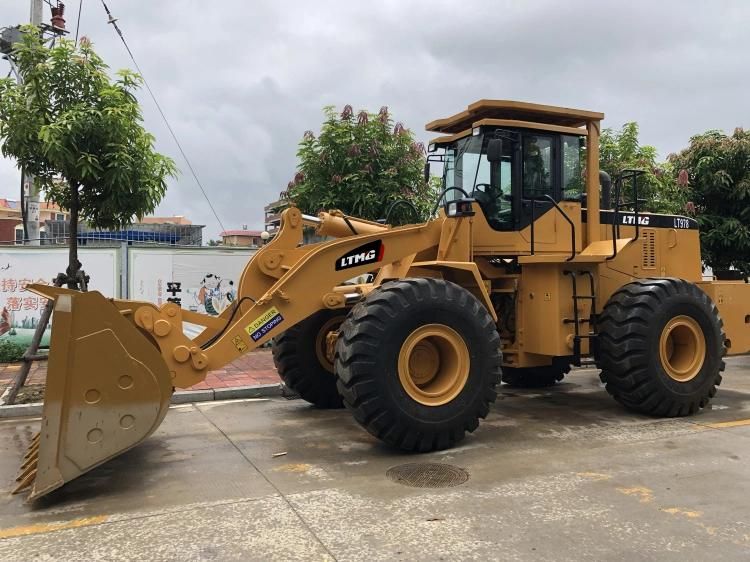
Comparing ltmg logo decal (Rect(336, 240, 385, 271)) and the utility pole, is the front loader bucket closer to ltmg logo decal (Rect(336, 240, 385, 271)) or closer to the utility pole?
ltmg logo decal (Rect(336, 240, 385, 271))

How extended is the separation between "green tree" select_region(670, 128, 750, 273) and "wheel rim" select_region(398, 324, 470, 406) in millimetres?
8375

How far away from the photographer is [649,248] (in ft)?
26.0

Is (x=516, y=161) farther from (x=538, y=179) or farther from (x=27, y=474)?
(x=27, y=474)

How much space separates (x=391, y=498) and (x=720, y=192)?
36.6ft

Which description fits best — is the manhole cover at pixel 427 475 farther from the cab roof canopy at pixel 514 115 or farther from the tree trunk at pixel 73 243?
the tree trunk at pixel 73 243

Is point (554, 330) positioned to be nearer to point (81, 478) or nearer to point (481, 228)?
point (481, 228)

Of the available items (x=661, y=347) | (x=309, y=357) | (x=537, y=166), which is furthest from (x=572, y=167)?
(x=309, y=357)

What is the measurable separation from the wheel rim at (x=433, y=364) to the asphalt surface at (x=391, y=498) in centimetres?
56

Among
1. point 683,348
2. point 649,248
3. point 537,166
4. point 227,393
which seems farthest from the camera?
point 227,393

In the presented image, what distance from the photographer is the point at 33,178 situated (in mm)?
8016

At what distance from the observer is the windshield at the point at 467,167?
6.91 meters

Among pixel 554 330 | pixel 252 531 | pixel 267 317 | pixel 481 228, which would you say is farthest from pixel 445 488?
pixel 481 228

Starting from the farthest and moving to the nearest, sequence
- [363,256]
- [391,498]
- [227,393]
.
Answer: [227,393] → [363,256] → [391,498]

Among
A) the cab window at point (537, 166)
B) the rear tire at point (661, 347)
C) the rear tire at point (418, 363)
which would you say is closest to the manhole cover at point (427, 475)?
the rear tire at point (418, 363)
